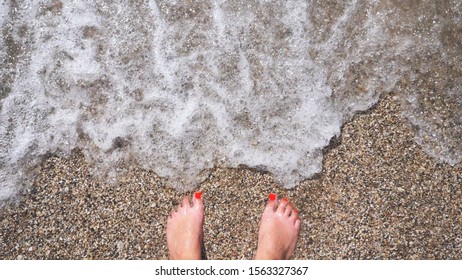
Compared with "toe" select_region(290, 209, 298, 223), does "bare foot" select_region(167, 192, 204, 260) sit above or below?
below

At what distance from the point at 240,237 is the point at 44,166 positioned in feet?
4.45

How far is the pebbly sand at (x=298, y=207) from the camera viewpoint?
269 cm

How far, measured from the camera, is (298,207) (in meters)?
2.74

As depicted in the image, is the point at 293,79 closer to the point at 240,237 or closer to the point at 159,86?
the point at 159,86

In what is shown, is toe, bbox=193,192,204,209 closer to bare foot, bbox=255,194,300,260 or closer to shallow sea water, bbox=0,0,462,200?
shallow sea water, bbox=0,0,462,200

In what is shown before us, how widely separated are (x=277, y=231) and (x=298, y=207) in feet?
0.68

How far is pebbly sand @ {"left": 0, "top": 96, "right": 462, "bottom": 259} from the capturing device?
2.69 meters

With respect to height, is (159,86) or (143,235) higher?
(159,86)

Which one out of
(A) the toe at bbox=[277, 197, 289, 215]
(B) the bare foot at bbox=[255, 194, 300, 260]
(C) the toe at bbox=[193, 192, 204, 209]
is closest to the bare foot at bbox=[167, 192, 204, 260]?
(C) the toe at bbox=[193, 192, 204, 209]

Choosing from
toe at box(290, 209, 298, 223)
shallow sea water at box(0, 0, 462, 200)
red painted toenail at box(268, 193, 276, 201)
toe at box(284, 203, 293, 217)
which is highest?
shallow sea water at box(0, 0, 462, 200)

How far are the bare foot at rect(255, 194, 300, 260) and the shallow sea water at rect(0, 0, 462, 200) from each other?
18 centimetres

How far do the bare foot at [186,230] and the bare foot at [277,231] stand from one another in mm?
395

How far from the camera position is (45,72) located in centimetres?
285

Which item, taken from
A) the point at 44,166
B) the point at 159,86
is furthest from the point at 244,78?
the point at 44,166
